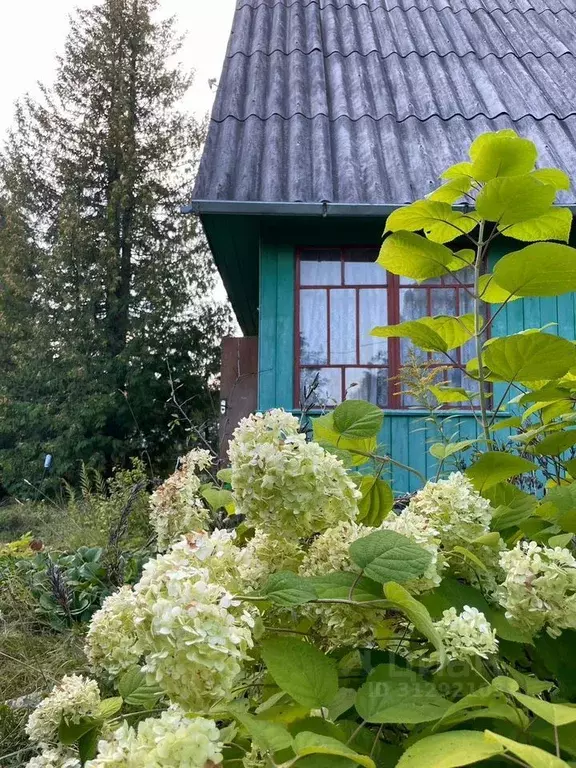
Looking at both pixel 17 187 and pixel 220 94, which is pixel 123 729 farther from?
pixel 17 187

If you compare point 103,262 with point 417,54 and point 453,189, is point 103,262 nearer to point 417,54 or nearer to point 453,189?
point 417,54

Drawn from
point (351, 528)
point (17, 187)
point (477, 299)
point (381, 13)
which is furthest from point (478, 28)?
point (17, 187)

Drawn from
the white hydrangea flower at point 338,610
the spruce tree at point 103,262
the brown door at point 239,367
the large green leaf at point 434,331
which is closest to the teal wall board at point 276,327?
the brown door at point 239,367

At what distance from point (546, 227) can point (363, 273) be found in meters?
3.37

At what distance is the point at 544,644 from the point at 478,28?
21.0ft

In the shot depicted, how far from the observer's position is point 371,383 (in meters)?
4.23

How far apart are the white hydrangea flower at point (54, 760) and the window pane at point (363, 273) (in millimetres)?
3758

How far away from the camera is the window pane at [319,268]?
4.26 m

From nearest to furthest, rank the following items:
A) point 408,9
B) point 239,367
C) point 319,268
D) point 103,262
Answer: point 319,268
point 239,367
point 408,9
point 103,262

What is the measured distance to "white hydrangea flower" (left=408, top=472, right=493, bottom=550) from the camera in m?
0.72

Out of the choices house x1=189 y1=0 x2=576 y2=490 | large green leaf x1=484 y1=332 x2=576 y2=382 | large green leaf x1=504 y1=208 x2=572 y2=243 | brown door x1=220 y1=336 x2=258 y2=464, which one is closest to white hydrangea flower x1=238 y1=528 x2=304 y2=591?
large green leaf x1=484 y1=332 x2=576 y2=382

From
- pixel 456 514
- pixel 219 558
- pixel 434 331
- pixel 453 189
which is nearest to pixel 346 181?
pixel 453 189

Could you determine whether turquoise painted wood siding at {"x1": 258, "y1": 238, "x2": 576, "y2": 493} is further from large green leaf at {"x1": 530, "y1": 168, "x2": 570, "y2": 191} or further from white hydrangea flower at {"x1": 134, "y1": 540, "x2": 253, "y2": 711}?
white hydrangea flower at {"x1": 134, "y1": 540, "x2": 253, "y2": 711}

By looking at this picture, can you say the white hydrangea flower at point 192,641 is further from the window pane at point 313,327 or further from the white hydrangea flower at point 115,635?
the window pane at point 313,327
